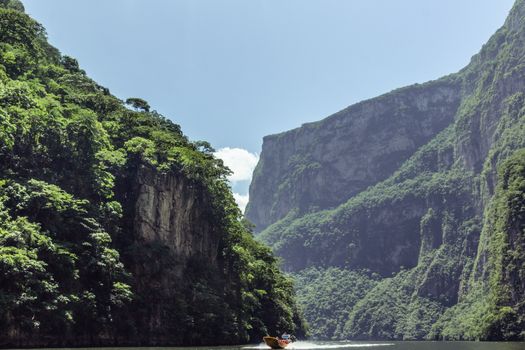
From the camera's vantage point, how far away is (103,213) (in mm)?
59281

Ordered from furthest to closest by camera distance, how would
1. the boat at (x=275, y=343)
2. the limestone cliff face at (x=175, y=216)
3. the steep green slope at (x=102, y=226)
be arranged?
the limestone cliff face at (x=175, y=216)
the boat at (x=275, y=343)
the steep green slope at (x=102, y=226)

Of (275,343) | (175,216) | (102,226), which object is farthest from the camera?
(175,216)

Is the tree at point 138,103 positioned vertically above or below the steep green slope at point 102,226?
above

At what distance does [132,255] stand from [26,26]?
2991 centimetres

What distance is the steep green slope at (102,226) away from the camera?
47844 millimetres

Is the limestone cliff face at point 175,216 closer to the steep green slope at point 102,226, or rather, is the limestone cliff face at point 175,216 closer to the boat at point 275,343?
the steep green slope at point 102,226

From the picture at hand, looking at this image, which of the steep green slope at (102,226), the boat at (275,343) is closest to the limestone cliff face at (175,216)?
the steep green slope at (102,226)

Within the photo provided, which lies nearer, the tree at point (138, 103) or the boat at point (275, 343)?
the boat at point (275, 343)

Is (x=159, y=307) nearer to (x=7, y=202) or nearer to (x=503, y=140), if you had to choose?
(x=7, y=202)

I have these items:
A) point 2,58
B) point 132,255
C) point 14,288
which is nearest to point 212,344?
point 132,255

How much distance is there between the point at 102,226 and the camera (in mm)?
58625

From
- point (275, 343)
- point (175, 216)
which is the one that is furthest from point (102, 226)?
point (275, 343)

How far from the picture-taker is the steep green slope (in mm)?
47844

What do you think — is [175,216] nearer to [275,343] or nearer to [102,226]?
[102,226]
